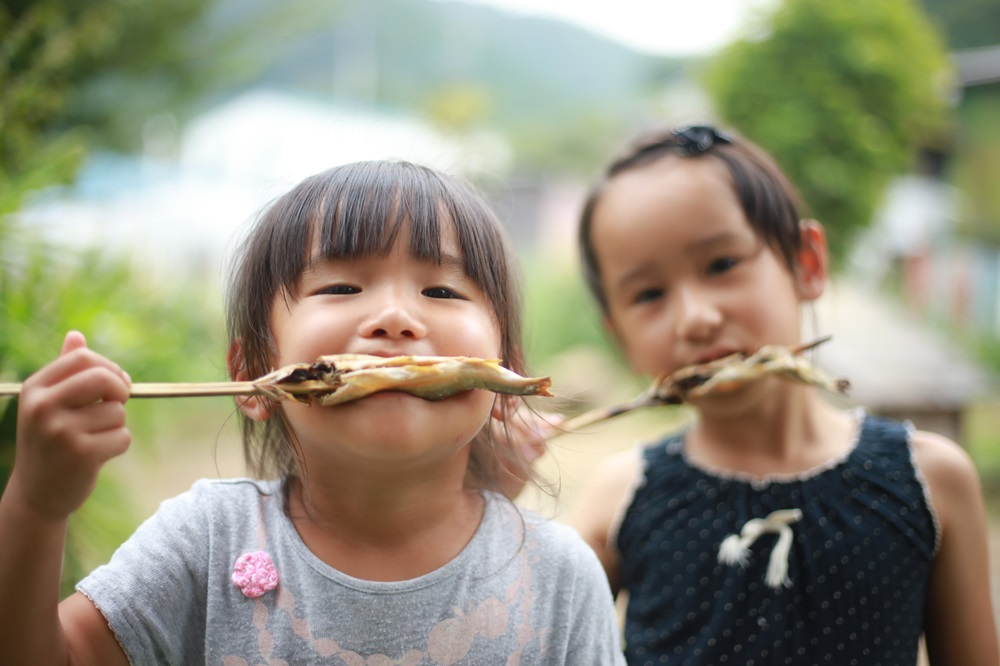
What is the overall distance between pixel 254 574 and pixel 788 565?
3.33 feet

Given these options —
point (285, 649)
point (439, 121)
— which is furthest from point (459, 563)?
point (439, 121)

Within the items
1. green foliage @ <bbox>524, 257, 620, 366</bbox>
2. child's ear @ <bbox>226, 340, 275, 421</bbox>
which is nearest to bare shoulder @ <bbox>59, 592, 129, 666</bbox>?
child's ear @ <bbox>226, 340, 275, 421</bbox>

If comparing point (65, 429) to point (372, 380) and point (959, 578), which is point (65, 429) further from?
point (959, 578)

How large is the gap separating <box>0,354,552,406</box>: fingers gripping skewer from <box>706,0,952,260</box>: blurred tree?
5170 millimetres

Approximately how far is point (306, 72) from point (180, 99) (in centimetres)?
2713

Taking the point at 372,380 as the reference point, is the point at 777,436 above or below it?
below

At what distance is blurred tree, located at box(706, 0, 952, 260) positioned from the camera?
555cm

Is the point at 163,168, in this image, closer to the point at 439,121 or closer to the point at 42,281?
the point at 439,121

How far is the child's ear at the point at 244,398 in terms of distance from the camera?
111 cm

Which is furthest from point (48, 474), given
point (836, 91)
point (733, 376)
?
point (836, 91)

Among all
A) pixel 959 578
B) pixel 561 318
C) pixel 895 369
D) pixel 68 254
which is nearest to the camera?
pixel 959 578

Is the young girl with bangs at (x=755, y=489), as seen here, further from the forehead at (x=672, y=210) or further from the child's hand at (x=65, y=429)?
the child's hand at (x=65, y=429)

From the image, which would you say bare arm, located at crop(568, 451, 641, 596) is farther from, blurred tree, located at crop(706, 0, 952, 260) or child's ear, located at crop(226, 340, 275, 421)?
blurred tree, located at crop(706, 0, 952, 260)

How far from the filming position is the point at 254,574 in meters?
1.04
